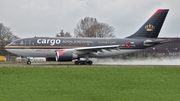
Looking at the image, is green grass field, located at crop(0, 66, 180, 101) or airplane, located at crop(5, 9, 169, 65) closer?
green grass field, located at crop(0, 66, 180, 101)

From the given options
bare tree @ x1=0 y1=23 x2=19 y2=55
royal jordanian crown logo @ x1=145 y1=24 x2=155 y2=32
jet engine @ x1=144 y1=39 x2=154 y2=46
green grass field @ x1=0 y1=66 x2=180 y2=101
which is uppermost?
bare tree @ x1=0 y1=23 x2=19 y2=55

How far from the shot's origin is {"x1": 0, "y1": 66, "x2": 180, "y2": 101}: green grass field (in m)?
17.6

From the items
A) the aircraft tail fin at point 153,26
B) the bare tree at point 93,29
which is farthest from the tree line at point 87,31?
the aircraft tail fin at point 153,26

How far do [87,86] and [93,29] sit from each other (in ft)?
261

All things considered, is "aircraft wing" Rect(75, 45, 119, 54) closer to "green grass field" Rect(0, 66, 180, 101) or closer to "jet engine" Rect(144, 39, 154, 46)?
"jet engine" Rect(144, 39, 154, 46)

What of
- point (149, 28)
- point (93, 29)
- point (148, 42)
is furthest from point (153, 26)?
point (93, 29)

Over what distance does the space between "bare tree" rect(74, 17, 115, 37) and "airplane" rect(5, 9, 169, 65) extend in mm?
50385

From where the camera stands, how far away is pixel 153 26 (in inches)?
1913

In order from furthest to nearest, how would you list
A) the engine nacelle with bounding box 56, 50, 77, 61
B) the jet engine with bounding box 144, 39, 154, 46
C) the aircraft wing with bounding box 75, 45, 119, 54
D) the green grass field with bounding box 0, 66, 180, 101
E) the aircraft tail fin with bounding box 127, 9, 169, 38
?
the aircraft tail fin with bounding box 127, 9, 169, 38, the jet engine with bounding box 144, 39, 154, 46, the aircraft wing with bounding box 75, 45, 119, 54, the engine nacelle with bounding box 56, 50, 77, 61, the green grass field with bounding box 0, 66, 180, 101

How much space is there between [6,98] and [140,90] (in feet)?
24.7

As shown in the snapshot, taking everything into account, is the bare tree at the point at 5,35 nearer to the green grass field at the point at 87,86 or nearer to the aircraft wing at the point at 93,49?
the aircraft wing at the point at 93,49

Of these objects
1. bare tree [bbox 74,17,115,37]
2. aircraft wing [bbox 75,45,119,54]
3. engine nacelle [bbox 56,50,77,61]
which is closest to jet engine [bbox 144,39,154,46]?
aircraft wing [bbox 75,45,119,54]

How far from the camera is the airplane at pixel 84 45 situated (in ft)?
144

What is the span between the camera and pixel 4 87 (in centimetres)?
2002
